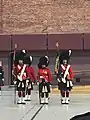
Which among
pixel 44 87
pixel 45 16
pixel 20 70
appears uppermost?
pixel 45 16

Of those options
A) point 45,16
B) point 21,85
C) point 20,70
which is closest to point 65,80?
point 21,85

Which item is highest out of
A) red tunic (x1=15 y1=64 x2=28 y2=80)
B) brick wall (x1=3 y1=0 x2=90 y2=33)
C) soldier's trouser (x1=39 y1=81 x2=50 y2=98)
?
brick wall (x1=3 y1=0 x2=90 y2=33)

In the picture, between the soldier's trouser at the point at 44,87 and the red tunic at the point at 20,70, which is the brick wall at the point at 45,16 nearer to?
the red tunic at the point at 20,70

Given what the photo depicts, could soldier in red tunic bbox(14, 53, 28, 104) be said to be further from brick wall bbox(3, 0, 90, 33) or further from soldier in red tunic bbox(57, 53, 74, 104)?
brick wall bbox(3, 0, 90, 33)

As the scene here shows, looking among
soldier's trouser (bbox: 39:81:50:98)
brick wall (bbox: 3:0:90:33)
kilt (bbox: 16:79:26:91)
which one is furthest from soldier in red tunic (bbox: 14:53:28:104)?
brick wall (bbox: 3:0:90:33)

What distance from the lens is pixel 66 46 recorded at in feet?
103

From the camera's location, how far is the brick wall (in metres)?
32.2

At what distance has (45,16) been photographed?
32.5 metres

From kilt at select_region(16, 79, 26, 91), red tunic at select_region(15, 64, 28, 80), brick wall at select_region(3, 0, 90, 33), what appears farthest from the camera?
brick wall at select_region(3, 0, 90, 33)

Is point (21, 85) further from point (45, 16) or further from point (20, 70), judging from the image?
point (45, 16)

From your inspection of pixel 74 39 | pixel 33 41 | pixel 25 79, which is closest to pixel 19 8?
pixel 33 41

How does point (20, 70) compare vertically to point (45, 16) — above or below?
below

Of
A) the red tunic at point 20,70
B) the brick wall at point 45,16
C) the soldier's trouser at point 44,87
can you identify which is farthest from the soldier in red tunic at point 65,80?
the brick wall at point 45,16

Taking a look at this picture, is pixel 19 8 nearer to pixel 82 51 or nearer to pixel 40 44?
pixel 40 44
